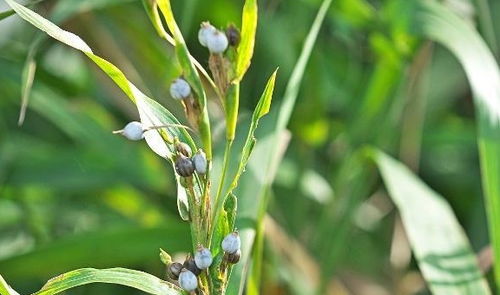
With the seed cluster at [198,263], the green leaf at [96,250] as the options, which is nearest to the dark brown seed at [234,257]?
the seed cluster at [198,263]

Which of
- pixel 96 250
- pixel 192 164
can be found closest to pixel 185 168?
pixel 192 164

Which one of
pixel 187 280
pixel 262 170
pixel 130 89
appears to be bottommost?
pixel 187 280

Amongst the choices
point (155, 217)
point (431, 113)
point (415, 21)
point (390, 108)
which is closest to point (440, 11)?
point (415, 21)

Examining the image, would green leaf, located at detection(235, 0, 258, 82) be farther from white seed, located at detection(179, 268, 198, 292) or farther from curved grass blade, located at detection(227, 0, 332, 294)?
curved grass blade, located at detection(227, 0, 332, 294)

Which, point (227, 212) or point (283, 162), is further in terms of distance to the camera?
point (283, 162)

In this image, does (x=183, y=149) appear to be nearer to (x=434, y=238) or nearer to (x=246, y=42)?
(x=246, y=42)

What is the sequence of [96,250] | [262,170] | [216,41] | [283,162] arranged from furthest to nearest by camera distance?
[283,162] → [96,250] → [262,170] → [216,41]

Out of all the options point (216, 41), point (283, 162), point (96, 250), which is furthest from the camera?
point (283, 162)

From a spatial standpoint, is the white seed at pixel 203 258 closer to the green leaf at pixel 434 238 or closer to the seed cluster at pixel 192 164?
the seed cluster at pixel 192 164
